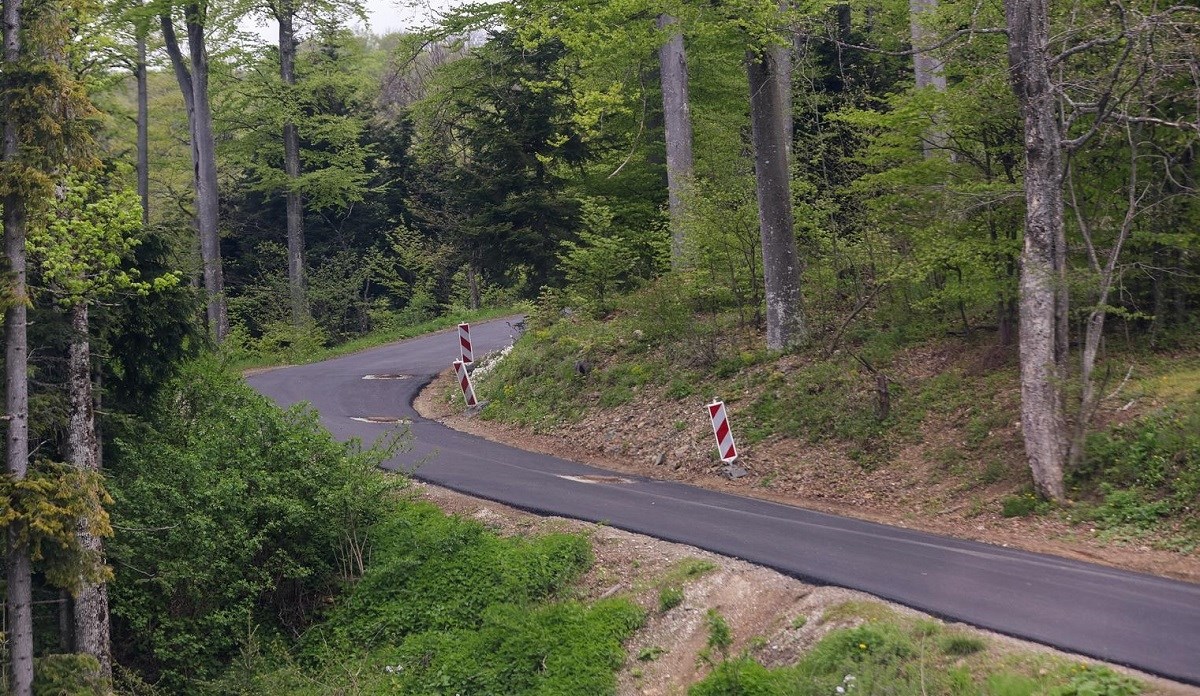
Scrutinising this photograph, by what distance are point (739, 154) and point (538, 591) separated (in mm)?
14881

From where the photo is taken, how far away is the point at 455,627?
1128 centimetres

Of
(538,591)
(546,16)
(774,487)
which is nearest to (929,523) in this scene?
(774,487)

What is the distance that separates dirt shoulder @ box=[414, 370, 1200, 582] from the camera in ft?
34.9

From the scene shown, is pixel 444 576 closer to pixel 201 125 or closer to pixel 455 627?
pixel 455 627

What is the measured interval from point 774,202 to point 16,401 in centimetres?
1200

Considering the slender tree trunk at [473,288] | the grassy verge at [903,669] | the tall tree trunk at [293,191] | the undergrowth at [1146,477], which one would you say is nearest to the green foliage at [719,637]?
the grassy verge at [903,669]

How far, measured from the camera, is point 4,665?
1038 centimetres

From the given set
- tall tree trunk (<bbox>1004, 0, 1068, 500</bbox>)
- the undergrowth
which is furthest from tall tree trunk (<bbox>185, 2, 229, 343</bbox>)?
the undergrowth

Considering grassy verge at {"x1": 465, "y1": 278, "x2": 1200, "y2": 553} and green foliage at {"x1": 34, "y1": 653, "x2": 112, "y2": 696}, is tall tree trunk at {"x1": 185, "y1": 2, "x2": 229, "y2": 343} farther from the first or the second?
green foliage at {"x1": 34, "y1": 653, "x2": 112, "y2": 696}

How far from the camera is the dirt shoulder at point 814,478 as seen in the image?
34.9 feet

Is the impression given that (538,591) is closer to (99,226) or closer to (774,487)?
(774,487)

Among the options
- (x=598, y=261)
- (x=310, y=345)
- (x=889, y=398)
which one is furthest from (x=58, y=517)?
(x=310, y=345)

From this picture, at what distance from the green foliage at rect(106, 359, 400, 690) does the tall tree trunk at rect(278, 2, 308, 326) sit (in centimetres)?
2003

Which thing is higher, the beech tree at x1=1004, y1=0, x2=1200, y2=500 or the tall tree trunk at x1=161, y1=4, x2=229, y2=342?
the tall tree trunk at x1=161, y1=4, x2=229, y2=342
